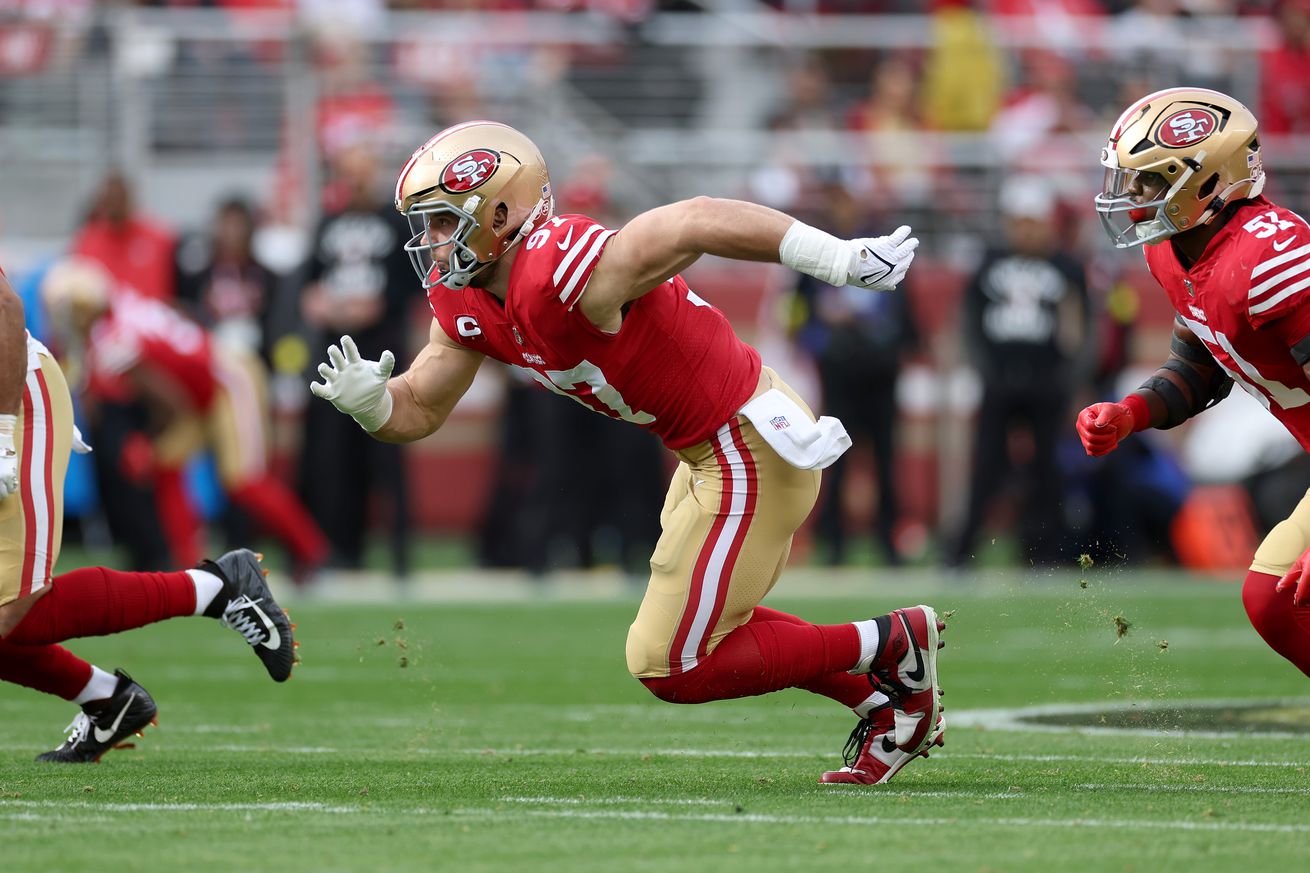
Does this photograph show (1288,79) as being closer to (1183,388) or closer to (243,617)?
(1183,388)

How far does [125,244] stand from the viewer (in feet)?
40.2

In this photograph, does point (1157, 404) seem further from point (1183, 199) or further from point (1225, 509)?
point (1225, 509)

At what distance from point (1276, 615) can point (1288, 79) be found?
1135cm

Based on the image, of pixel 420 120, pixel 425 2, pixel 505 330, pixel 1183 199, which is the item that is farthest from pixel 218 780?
pixel 425 2

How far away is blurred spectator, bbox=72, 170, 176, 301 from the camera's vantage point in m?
12.1

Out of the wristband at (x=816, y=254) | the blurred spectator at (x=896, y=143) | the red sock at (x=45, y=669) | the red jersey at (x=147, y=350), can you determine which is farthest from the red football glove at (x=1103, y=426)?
the blurred spectator at (x=896, y=143)

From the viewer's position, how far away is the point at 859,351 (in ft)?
40.0

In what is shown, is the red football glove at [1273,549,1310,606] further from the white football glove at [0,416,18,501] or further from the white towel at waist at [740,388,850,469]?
the white football glove at [0,416,18,501]

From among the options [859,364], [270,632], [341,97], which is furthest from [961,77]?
[270,632]

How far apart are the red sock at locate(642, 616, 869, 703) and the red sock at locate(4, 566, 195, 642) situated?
1341 millimetres

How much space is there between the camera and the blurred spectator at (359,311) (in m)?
11.4

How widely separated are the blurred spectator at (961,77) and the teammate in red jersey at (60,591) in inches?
407

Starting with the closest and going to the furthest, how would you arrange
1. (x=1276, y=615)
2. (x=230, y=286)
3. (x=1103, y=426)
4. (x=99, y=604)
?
(x=1276, y=615), (x=1103, y=426), (x=99, y=604), (x=230, y=286)

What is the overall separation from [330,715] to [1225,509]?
24.3ft
